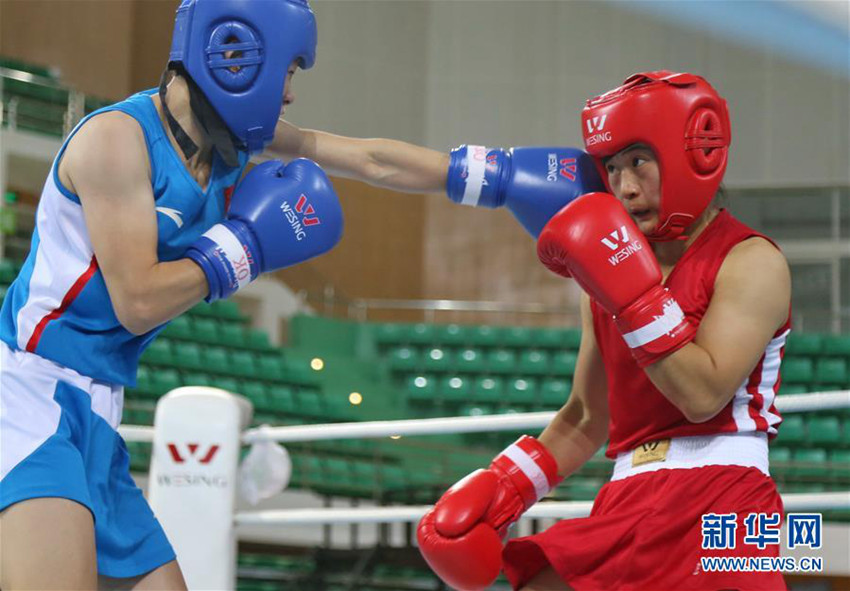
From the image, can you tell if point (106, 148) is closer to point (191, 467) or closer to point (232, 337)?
point (191, 467)

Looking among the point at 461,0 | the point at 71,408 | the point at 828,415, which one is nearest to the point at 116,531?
the point at 71,408

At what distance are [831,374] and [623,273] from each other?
7.37 m

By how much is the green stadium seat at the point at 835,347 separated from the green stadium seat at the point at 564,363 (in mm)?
2124

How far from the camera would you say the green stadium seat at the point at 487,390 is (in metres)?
8.11

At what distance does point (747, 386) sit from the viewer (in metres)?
1.76

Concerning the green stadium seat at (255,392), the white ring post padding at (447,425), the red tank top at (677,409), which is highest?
the red tank top at (677,409)

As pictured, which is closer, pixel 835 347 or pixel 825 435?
pixel 825 435

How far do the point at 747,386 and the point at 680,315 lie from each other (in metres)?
0.21

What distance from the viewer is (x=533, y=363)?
28.4 feet

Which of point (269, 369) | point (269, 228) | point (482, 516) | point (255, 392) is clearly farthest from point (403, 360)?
point (269, 228)

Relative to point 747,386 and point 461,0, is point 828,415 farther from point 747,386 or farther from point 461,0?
point 747,386

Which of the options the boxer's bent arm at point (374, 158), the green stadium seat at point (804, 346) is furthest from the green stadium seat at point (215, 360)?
the boxer's bent arm at point (374, 158)

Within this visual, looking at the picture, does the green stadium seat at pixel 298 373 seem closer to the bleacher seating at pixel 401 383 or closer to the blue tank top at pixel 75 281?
the bleacher seating at pixel 401 383

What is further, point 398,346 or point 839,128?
point 839,128
